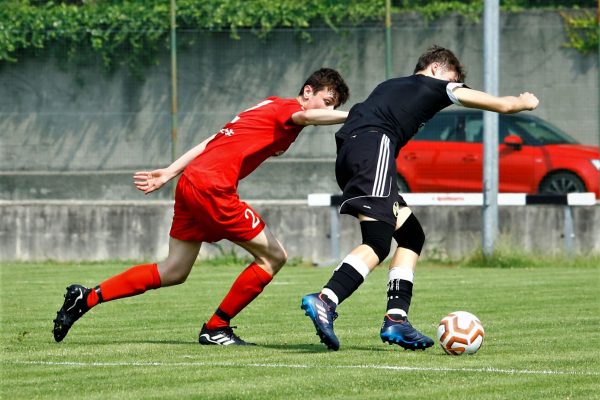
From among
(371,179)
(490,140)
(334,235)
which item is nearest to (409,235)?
(371,179)

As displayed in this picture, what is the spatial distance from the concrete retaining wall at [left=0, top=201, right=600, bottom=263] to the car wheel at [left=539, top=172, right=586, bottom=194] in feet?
2.82

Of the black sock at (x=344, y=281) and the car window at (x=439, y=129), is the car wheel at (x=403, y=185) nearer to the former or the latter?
the car window at (x=439, y=129)

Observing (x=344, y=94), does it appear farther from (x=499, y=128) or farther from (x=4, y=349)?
(x=499, y=128)

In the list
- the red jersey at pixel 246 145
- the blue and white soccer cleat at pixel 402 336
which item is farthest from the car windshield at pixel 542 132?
the blue and white soccer cleat at pixel 402 336

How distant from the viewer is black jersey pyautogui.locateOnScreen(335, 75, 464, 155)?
27.7 ft

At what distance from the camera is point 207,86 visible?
21.1m

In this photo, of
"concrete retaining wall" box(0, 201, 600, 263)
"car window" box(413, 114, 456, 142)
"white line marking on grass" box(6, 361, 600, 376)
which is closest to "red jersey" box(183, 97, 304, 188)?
"white line marking on grass" box(6, 361, 600, 376)

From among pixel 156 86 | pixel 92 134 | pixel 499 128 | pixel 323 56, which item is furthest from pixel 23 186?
pixel 499 128

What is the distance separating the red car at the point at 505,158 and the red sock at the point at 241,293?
436 inches

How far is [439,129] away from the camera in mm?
20281

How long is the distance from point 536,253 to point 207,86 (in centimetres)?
592

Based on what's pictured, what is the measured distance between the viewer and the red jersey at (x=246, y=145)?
886cm

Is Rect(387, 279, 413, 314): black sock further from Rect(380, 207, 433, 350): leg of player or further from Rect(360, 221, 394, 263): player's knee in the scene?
Rect(360, 221, 394, 263): player's knee

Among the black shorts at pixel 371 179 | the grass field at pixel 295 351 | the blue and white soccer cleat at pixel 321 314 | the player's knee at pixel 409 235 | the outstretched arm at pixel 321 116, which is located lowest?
the grass field at pixel 295 351
